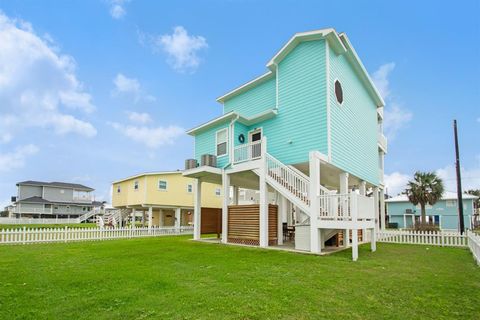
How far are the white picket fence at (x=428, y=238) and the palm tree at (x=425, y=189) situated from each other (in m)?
18.3

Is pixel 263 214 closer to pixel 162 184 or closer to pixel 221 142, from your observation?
pixel 221 142

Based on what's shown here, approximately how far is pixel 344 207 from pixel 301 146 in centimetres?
357

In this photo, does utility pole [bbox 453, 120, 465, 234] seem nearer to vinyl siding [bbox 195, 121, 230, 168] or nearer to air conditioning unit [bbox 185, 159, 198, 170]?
vinyl siding [bbox 195, 121, 230, 168]

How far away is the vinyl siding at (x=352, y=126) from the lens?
1257cm

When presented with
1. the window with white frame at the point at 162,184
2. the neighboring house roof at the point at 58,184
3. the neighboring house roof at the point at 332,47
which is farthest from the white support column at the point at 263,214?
the neighboring house roof at the point at 58,184

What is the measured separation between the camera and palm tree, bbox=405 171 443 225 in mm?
31641

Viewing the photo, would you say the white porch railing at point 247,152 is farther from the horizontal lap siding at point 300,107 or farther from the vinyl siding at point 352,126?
the vinyl siding at point 352,126

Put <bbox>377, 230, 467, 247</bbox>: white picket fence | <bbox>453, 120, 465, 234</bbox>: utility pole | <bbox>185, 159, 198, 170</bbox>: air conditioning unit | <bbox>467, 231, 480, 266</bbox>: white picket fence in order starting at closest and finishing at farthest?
<bbox>467, 231, 480, 266</bbox>: white picket fence
<bbox>377, 230, 467, 247</bbox>: white picket fence
<bbox>185, 159, 198, 170</bbox>: air conditioning unit
<bbox>453, 120, 465, 234</bbox>: utility pole

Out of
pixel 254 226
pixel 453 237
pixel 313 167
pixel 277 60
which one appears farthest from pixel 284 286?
pixel 453 237

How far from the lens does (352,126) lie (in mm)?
14672

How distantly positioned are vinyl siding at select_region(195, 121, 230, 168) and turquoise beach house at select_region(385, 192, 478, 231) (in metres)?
30.2

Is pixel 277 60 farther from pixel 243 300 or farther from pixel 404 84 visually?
pixel 243 300

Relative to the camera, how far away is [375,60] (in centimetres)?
1755

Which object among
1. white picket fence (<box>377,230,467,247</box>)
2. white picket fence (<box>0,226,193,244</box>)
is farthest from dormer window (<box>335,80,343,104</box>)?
white picket fence (<box>0,226,193,244</box>)
